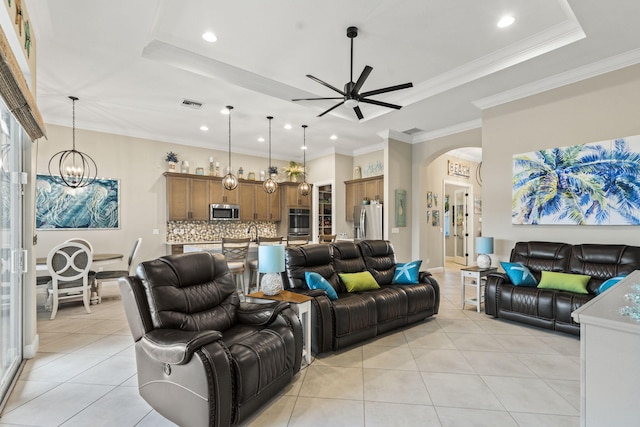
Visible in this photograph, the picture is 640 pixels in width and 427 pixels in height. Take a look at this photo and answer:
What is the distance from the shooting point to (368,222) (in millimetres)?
7227

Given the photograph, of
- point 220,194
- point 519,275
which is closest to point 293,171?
point 220,194

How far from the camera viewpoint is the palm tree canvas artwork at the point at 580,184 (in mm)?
3721

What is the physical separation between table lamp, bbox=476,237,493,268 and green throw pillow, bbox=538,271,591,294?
30.6 inches

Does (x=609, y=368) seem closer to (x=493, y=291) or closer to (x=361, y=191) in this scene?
(x=493, y=291)

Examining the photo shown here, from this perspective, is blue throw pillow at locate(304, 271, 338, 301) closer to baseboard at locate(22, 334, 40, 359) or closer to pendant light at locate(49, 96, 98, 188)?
baseboard at locate(22, 334, 40, 359)

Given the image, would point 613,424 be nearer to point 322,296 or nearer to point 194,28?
point 322,296

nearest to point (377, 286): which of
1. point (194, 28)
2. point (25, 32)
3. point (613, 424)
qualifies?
point (613, 424)

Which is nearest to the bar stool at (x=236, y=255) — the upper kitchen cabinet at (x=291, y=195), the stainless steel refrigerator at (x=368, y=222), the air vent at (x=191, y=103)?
the air vent at (x=191, y=103)

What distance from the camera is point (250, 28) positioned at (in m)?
3.35

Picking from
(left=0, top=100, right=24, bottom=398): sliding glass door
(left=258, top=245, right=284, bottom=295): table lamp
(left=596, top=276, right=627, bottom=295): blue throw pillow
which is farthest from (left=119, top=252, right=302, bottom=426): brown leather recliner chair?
(left=596, top=276, right=627, bottom=295): blue throw pillow

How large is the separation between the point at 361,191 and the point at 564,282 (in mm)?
4720

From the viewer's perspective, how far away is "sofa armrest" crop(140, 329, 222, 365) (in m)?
1.83

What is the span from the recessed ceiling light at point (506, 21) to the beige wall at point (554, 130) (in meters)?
1.62

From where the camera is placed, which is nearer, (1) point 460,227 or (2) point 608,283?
(2) point 608,283
